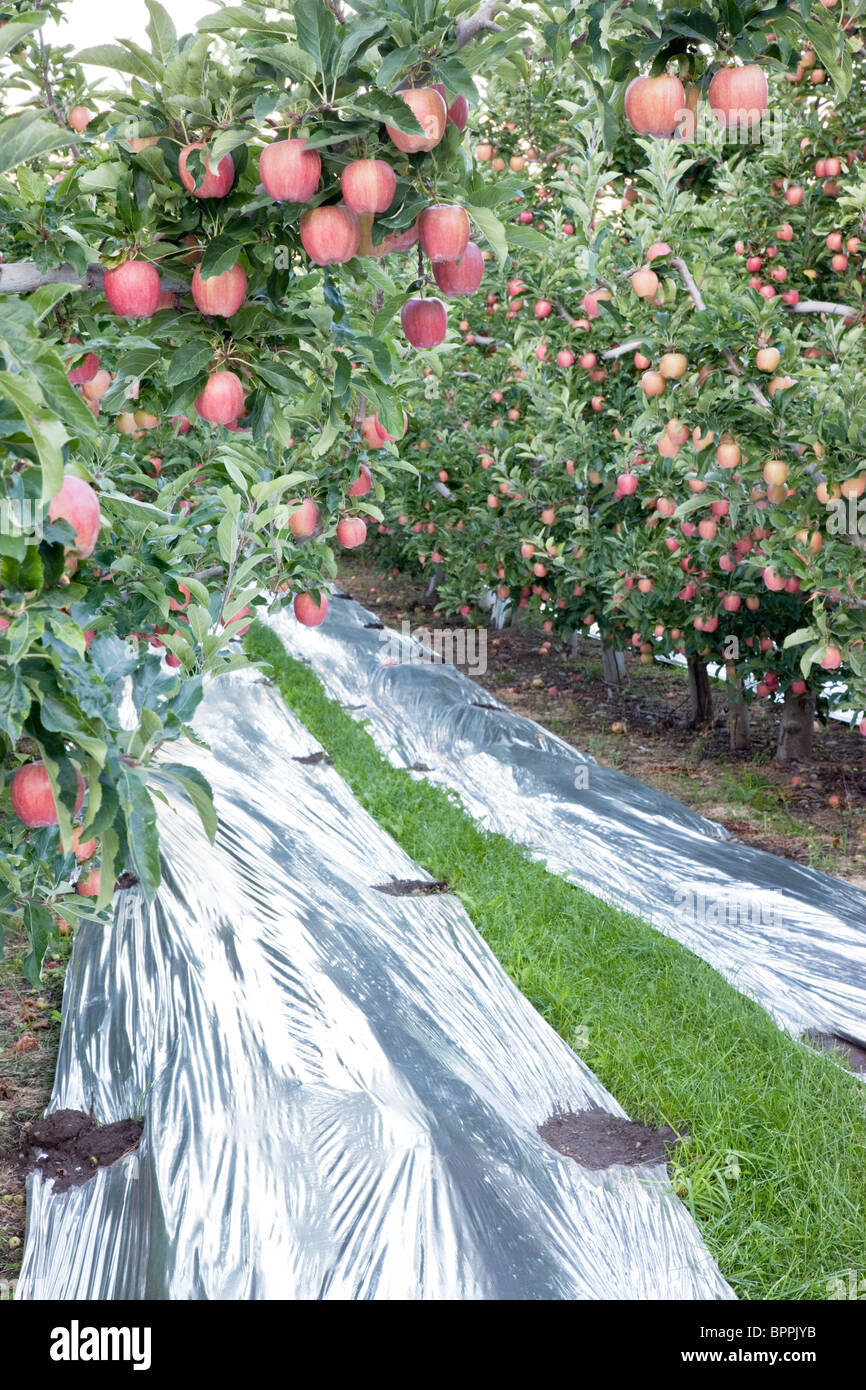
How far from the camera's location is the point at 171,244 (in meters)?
1.64

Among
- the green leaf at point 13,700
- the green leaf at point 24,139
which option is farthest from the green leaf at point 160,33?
the green leaf at point 13,700

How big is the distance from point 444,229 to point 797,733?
208 inches

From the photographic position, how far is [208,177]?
59.7 inches

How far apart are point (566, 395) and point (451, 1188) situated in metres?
4.55

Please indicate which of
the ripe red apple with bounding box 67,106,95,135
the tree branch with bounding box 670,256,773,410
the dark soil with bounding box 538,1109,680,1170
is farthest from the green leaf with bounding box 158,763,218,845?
the tree branch with bounding box 670,256,773,410

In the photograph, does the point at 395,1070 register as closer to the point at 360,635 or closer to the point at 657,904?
the point at 657,904

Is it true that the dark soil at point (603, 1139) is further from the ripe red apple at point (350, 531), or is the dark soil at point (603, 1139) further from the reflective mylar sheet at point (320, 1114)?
the ripe red apple at point (350, 531)

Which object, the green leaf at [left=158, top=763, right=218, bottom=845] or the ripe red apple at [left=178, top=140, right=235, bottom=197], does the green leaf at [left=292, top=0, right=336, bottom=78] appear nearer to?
the ripe red apple at [left=178, top=140, right=235, bottom=197]

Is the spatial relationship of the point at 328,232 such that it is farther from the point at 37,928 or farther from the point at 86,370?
the point at 37,928

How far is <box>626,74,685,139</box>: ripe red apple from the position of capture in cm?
153

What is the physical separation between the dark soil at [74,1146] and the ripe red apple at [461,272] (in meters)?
2.06

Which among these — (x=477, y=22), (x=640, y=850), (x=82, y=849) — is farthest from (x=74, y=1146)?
(x=640, y=850)
